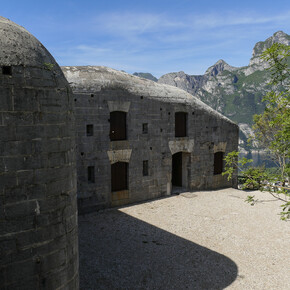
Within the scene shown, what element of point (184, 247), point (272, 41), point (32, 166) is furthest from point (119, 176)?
point (272, 41)

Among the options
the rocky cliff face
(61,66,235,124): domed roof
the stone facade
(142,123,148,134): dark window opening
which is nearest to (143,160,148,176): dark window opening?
the stone facade

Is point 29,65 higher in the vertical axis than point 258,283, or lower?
higher

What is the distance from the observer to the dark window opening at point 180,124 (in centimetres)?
1573

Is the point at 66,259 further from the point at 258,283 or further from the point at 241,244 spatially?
the point at 241,244

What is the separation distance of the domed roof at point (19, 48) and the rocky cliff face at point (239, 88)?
137 metres

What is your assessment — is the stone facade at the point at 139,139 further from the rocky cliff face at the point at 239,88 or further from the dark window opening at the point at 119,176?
the rocky cliff face at the point at 239,88

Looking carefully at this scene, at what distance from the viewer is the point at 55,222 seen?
4367 millimetres

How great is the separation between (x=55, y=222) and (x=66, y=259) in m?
0.72

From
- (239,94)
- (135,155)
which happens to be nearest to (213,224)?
(135,155)

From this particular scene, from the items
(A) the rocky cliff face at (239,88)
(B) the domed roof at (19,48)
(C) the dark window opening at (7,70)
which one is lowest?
(C) the dark window opening at (7,70)

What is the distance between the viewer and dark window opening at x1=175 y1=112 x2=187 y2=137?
15.7 m

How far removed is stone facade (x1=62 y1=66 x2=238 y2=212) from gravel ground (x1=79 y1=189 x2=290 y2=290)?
4.46ft

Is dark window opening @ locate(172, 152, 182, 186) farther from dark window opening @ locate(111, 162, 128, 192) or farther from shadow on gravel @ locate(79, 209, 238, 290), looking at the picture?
shadow on gravel @ locate(79, 209, 238, 290)

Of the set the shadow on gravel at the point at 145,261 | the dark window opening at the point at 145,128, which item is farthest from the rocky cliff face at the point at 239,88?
the shadow on gravel at the point at 145,261
